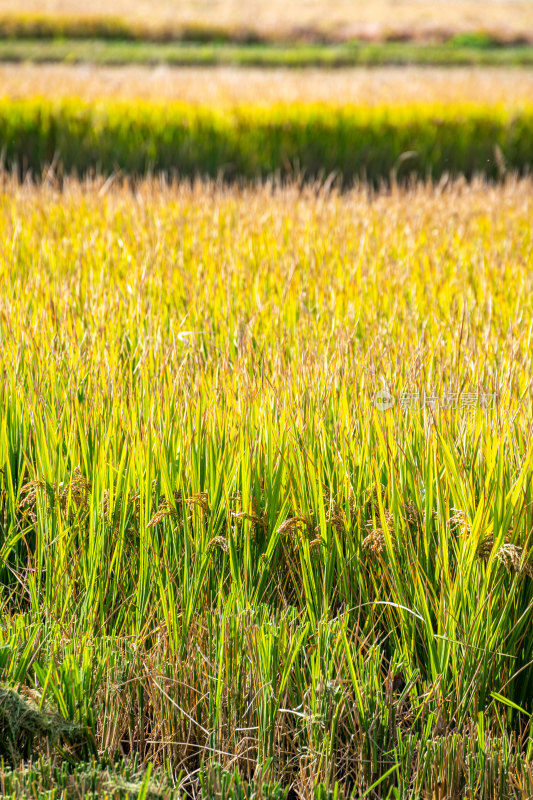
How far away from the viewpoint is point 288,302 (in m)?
2.65

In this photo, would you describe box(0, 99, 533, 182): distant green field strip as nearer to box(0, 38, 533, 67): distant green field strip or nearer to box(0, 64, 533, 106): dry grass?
box(0, 64, 533, 106): dry grass

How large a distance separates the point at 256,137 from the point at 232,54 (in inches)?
509

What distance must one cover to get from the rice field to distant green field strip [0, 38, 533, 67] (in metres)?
15.8

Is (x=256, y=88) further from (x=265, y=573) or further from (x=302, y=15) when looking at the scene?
(x=302, y=15)

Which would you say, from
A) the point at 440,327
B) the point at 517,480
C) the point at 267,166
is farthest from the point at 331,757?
the point at 267,166

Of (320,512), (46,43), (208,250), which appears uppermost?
(46,43)

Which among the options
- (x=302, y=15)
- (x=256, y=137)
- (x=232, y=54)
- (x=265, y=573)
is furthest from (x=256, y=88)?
(x=302, y=15)

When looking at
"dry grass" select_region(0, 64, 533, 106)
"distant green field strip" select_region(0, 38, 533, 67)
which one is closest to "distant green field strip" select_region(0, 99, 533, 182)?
"dry grass" select_region(0, 64, 533, 106)

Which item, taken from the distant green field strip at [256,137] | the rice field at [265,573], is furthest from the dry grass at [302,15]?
the rice field at [265,573]

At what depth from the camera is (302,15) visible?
26.6 m

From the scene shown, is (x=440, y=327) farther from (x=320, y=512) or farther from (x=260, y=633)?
(x=260, y=633)

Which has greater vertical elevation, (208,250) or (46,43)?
(46,43)

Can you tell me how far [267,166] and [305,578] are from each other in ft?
19.1

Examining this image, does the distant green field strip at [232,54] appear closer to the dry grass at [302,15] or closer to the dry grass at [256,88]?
the dry grass at [302,15]
